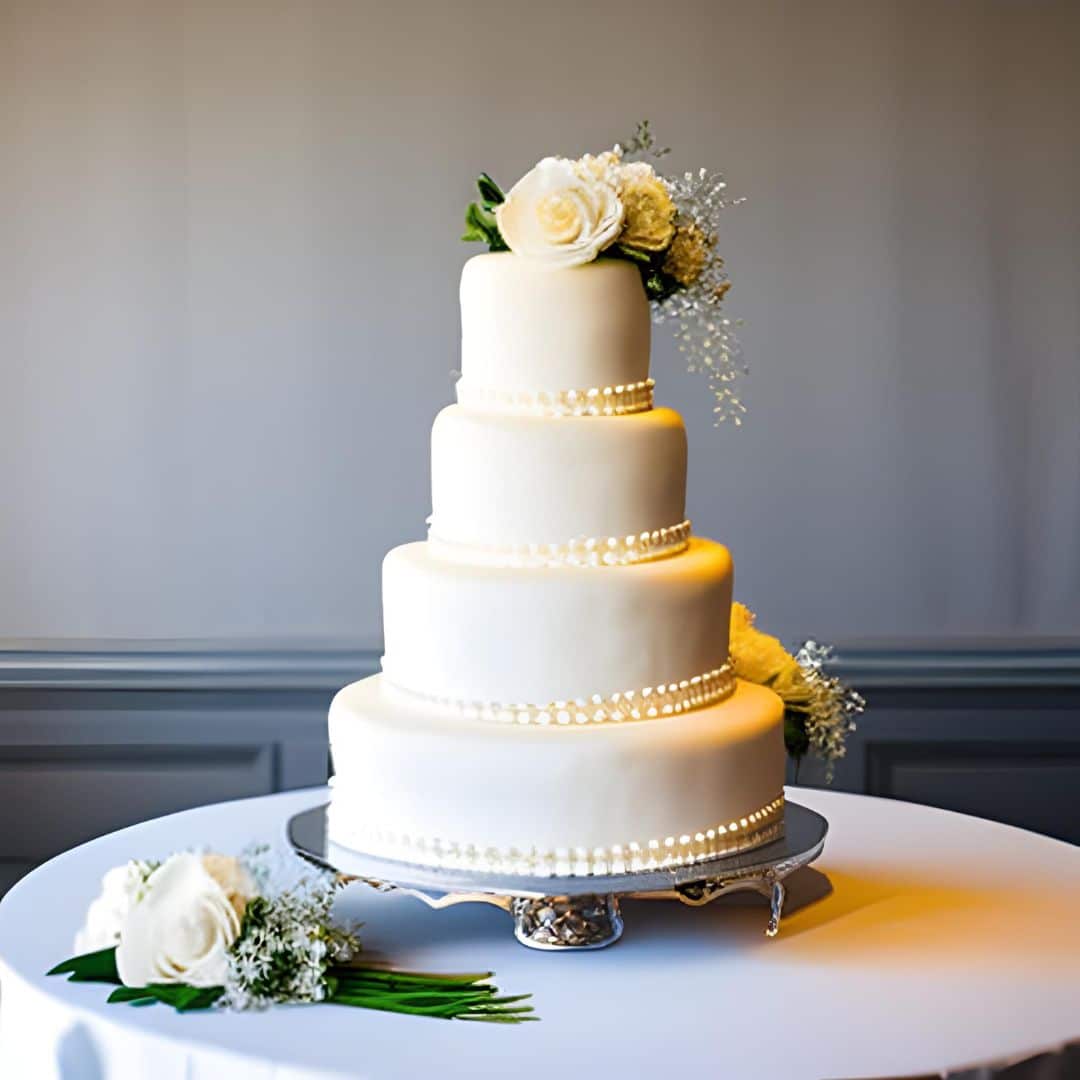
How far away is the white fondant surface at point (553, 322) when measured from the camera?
2771 mm

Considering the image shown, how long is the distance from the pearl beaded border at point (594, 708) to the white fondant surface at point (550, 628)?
0.03 ft

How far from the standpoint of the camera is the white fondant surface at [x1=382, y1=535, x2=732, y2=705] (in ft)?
8.73

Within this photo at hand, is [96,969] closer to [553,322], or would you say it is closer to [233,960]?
[233,960]

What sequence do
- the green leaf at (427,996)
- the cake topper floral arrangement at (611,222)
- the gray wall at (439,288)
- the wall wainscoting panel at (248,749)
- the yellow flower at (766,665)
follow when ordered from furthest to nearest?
the wall wainscoting panel at (248,749) → the gray wall at (439,288) → the yellow flower at (766,665) → the cake topper floral arrangement at (611,222) → the green leaf at (427,996)

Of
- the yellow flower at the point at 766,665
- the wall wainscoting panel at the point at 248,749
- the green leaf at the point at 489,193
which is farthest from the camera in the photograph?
the wall wainscoting panel at the point at 248,749

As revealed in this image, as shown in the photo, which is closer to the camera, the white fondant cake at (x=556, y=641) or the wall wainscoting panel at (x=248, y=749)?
the white fondant cake at (x=556, y=641)

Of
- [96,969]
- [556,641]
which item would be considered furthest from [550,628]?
[96,969]

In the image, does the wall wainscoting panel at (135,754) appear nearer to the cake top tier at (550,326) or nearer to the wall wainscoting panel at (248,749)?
the wall wainscoting panel at (248,749)

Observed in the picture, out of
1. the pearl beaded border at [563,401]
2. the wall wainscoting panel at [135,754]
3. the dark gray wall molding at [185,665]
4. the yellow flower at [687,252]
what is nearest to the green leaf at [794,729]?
the pearl beaded border at [563,401]

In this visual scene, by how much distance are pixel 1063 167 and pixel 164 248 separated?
2.68m

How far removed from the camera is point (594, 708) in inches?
105

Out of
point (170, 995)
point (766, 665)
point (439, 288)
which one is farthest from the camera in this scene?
point (439, 288)

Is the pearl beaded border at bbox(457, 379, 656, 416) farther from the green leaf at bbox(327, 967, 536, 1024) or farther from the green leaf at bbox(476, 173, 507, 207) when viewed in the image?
the green leaf at bbox(327, 967, 536, 1024)

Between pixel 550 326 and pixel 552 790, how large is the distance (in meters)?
0.76
